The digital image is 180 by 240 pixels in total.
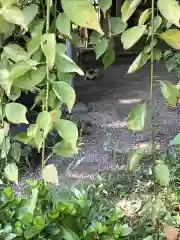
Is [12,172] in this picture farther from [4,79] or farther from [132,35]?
[132,35]

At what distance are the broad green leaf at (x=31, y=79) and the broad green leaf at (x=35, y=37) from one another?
34 mm

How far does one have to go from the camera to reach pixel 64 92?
0.76 m

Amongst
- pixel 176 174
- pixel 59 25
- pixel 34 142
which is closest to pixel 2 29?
pixel 59 25

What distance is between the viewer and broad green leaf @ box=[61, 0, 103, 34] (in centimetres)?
69

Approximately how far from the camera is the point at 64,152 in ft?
2.76

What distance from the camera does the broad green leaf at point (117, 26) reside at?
820mm

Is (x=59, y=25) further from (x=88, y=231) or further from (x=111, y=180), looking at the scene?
(x=111, y=180)

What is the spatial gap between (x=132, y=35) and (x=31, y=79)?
0.18 metres

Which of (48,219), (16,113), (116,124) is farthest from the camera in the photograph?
(116,124)

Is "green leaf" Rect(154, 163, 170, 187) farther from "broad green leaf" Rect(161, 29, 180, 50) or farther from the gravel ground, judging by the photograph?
the gravel ground

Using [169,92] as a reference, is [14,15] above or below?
above

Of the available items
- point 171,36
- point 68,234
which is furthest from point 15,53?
point 68,234

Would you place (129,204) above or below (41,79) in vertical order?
below

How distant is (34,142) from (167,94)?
9.9 inches
